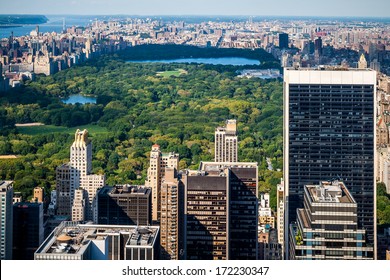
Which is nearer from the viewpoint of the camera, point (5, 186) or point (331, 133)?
point (5, 186)

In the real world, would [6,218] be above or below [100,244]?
below

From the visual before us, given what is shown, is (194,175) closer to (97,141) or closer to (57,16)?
(57,16)

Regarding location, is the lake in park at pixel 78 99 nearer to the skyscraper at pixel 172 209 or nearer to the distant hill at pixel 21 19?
the distant hill at pixel 21 19

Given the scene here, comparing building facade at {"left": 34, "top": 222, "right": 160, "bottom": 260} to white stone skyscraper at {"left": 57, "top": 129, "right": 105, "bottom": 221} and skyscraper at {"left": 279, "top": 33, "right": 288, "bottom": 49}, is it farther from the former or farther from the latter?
skyscraper at {"left": 279, "top": 33, "right": 288, "bottom": 49}

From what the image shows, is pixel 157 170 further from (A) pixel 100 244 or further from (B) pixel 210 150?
(A) pixel 100 244

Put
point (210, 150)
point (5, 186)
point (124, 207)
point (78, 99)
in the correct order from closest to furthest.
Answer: point (5, 186) < point (124, 207) < point (210, 150) < point (78, 99)

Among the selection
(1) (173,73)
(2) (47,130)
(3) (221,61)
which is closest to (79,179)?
(2) (47,130)
